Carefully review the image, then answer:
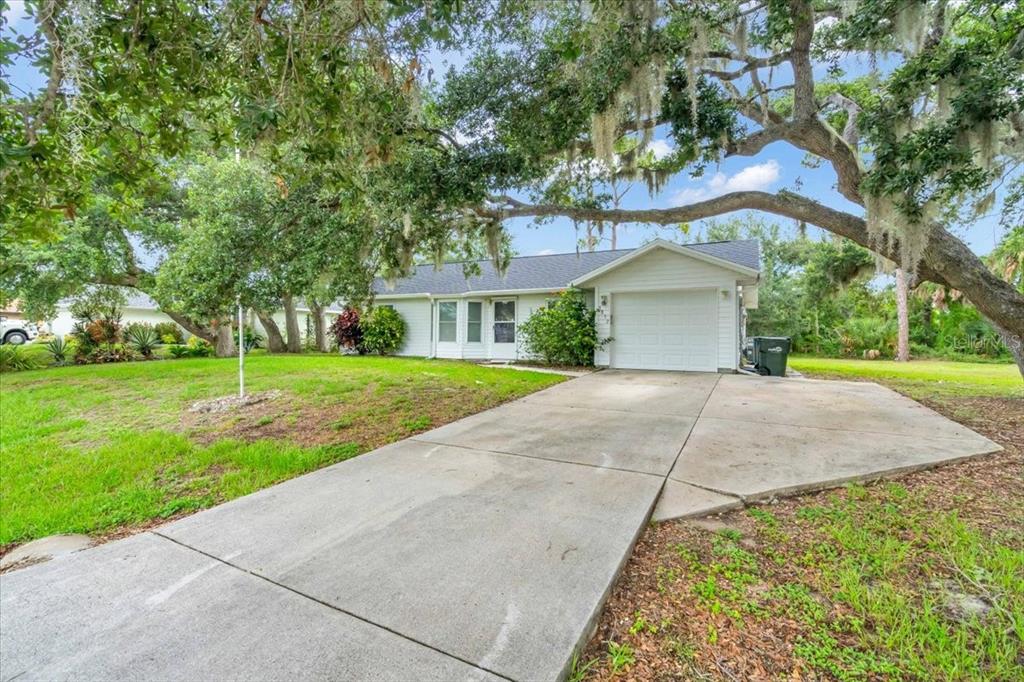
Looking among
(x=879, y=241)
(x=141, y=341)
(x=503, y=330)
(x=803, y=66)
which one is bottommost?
(x=141, y=341)

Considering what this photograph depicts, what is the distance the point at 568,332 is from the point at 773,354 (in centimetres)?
508

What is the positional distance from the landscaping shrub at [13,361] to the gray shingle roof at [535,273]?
987 cm

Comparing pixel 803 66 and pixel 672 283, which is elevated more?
pixel 803 66

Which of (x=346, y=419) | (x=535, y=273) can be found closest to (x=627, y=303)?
(x=535, y=273)

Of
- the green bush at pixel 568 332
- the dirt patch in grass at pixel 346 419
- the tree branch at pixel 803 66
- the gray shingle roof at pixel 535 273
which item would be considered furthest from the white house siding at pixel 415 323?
the tree branch at pixel 803 66

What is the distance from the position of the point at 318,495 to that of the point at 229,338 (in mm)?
15315

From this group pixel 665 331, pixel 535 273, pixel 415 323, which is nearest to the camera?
pixel 665 331

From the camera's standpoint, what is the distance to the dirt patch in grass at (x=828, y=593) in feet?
5.59

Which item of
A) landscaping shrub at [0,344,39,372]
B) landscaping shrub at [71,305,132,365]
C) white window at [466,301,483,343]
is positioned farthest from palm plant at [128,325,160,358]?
white window at [466,301,483,343]

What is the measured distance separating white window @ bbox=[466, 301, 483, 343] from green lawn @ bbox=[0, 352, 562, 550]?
15.2 feet

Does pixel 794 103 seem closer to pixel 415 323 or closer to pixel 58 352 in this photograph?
pixel 415 323

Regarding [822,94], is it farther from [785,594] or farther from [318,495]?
[318,495]

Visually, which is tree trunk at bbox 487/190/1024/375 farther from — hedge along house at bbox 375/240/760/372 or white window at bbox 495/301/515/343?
white window at bbox 495/301/515/343

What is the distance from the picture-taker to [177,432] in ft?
17.6
